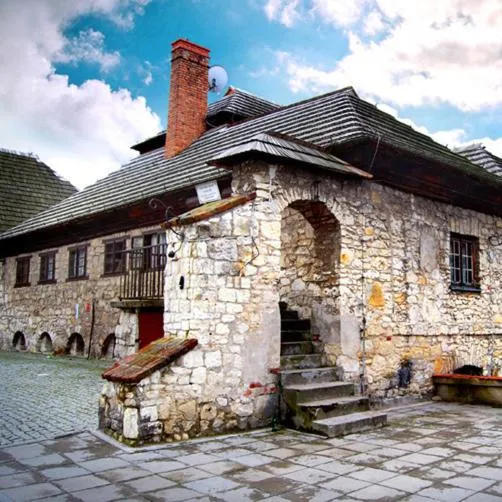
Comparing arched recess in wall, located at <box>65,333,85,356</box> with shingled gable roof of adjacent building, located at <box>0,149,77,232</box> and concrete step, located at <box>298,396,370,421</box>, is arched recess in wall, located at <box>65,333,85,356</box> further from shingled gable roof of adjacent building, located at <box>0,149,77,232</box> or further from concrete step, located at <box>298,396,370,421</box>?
concrete step, located at <box>298,396,370,421</box>

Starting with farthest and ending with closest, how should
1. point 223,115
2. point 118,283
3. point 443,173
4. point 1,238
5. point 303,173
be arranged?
point 1,238
point 223,115
point 118,283
point 443,173
point 303,173

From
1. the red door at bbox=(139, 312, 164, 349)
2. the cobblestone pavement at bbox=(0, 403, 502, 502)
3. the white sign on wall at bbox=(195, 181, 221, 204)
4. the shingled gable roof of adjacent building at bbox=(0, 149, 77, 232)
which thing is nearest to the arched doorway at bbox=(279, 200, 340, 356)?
the white sign on wall at bbox=(195, 181, 221, 204)

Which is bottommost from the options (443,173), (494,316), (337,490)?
(337,490)

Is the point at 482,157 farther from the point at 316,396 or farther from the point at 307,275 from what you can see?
the point at 316,396

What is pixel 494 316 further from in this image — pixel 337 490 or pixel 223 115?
pixel 223 115

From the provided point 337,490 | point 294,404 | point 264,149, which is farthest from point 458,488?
point 264,149

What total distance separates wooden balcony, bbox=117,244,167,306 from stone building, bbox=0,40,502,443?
11cm

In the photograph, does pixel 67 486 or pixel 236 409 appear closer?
pixel 67 486

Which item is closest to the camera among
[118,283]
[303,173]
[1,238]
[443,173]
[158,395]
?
[158,395]

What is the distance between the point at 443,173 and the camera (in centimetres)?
1007

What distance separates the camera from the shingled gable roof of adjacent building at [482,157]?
13387 millimetres

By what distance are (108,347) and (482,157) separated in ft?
36.8

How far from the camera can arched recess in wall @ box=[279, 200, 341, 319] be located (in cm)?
835

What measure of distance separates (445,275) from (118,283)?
850 cm
